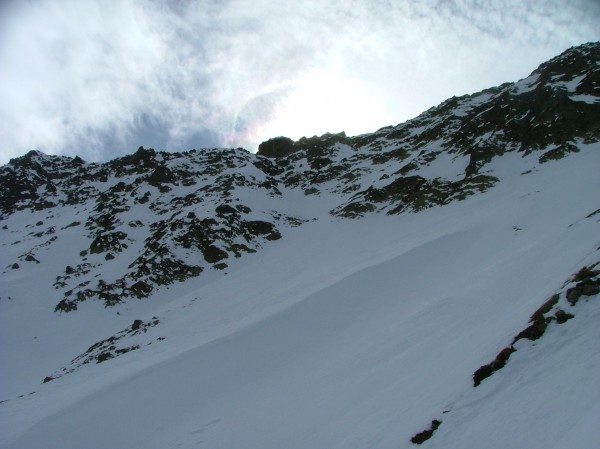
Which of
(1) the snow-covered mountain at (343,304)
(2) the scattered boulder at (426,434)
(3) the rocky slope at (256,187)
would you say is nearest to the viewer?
(2) the scattered boulder at (426,434)

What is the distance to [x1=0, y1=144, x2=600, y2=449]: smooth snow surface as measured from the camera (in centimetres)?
750

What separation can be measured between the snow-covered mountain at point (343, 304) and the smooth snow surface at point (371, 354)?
0.08 m

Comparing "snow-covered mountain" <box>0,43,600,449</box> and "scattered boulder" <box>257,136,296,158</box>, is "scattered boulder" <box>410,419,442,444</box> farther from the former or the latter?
"scattered boulder" <box>257,136,296,158</box>

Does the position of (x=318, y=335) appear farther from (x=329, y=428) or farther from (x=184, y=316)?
(x=184, y=316)

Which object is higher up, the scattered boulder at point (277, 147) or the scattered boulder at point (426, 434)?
the scattered boulder at point (277, 147)

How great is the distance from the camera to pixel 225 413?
45.3ft

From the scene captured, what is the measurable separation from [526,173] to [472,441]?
Answer: 34454 mm

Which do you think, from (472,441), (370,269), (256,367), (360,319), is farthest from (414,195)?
(472,441)

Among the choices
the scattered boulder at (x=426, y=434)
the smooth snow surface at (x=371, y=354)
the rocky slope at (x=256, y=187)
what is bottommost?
the scattered boulder at (x=426, y=434)

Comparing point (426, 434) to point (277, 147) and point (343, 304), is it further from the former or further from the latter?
point (277, 147)

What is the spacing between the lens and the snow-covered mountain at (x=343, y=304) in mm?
8391

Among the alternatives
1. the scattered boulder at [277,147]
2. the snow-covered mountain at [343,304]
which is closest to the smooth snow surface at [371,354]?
the snow-covered mountain at [343,304]

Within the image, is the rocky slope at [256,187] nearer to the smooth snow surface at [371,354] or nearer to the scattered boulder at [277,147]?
the smooth snow surface at [371,354]

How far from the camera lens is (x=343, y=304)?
2034 cm
